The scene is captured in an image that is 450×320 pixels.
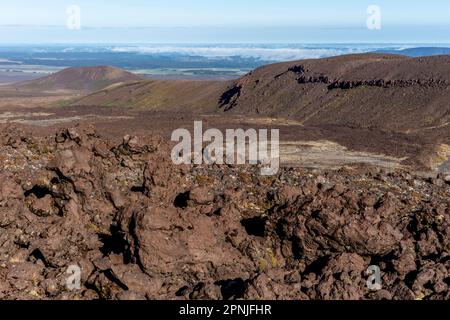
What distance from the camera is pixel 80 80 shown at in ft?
586

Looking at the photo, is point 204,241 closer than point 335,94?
Yes

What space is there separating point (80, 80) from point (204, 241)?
Result: 173 m

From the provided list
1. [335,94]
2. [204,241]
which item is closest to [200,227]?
[204,241]

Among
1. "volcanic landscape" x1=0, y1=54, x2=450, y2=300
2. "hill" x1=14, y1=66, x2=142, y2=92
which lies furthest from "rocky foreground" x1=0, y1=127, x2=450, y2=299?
"hill" x1=14, y1=66, x2=142, y2=92

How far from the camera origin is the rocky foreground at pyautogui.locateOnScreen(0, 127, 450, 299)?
13867 mm

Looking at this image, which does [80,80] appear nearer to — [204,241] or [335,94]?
[335,94]

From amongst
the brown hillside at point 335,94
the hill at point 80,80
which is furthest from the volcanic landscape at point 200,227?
the hill at point 80,80

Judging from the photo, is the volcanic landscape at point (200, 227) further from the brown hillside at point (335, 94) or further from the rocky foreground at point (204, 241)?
the brown hillside at point (335, 94)

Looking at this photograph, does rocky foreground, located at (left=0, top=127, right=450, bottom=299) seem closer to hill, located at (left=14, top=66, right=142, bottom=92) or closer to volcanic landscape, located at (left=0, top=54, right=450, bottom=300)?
volcanic landscape, located at (left=0, top=54, right=450, bottom=300)

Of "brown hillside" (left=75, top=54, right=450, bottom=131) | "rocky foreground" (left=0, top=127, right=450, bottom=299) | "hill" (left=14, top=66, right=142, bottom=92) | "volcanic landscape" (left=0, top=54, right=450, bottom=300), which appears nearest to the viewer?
"rocky foreground" (left=0, top=127, right=450, bottom=299)

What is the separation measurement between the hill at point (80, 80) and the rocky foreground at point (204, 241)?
15405cm

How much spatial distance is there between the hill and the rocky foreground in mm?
154047
